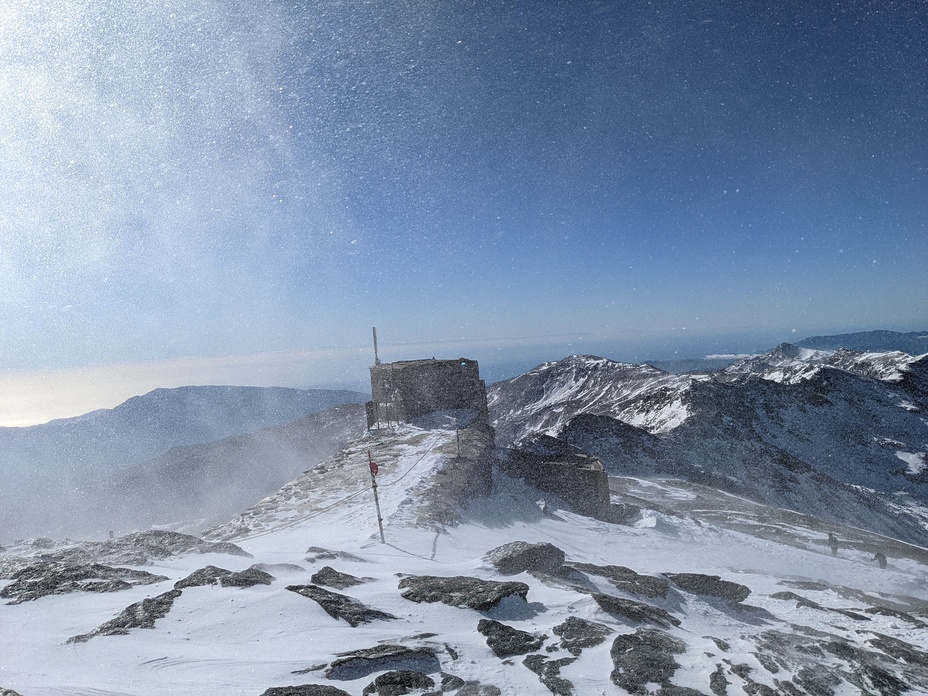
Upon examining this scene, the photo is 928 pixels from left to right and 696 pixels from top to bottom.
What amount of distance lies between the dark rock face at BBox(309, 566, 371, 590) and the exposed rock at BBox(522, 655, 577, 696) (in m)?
4.68

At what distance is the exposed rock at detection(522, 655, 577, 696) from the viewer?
654 centimetres

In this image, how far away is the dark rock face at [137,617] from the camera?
24.3 ft

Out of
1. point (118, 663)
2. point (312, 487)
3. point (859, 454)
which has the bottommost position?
point (859, 454)

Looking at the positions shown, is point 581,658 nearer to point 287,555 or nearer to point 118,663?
point 118,663

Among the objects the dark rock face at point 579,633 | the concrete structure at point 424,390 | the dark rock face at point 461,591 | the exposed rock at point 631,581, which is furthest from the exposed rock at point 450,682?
the concrete structure at point 424,390

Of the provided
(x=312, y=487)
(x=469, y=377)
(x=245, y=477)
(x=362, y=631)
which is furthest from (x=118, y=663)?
(x=245, y=477)

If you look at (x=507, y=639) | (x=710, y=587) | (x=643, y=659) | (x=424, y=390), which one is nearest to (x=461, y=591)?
(x=507, y=639)

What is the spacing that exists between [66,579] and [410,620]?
7459 mm

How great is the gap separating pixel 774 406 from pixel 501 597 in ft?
306

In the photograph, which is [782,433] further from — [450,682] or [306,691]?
[306,691]

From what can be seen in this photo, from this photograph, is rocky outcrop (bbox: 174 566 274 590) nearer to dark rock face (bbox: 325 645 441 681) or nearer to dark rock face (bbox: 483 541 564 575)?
dark rock face (bbox: 325 645 441 681)

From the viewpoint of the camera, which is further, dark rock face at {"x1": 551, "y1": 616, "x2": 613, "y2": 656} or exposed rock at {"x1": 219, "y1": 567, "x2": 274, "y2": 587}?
exposed rock at {"x1": 219, "y1": 567, "x2": 274, "y2": 587}

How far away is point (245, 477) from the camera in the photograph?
90000 millimetres

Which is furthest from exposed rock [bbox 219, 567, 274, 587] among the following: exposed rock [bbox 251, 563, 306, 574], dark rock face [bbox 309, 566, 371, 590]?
dark rock face [bbox 309, 566, 371, 590]
